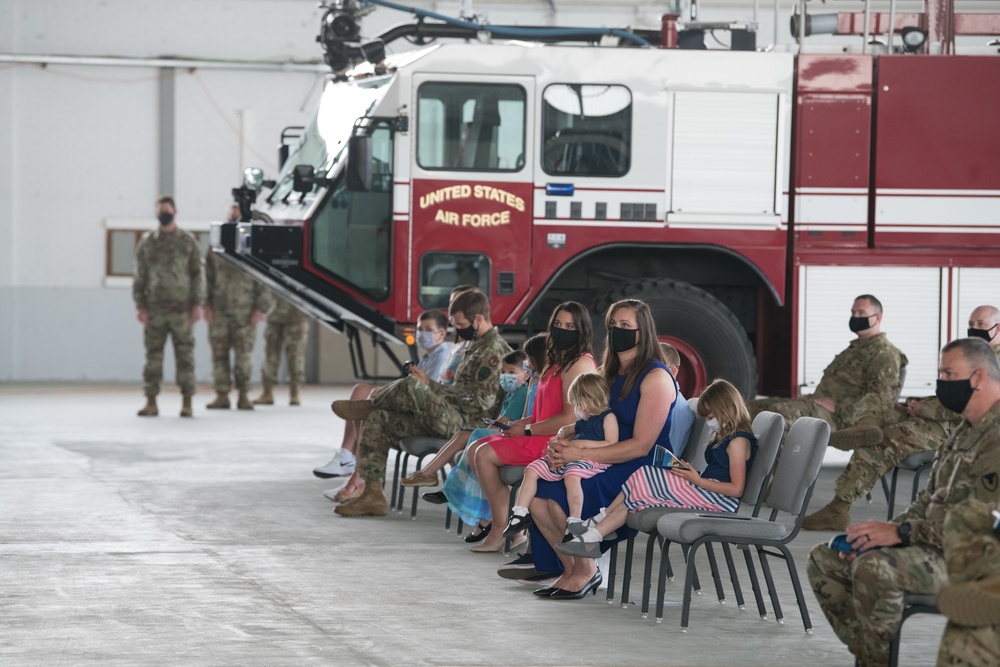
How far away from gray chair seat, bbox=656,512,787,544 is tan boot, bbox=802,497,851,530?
8.86 ft

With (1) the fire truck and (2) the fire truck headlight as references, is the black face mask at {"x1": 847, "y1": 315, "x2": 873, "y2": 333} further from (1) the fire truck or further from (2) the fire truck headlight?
(2) the fire truck headlight

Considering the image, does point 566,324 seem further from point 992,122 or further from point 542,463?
point 992,122

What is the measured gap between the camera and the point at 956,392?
4.66 metres

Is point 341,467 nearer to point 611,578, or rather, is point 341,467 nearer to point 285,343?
point 611,578

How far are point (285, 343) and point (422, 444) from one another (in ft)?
28.3

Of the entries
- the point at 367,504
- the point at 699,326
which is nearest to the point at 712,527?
the point at 367,504

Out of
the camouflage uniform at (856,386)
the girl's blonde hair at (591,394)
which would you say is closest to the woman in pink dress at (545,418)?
the girl's blonde hair at (591,394)

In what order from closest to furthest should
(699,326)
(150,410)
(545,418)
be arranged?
(545,418)
(699,326)
(150,410)

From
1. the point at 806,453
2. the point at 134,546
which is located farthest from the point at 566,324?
the point at 134,546

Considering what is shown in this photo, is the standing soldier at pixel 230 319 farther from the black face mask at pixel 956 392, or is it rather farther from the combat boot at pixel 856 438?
the black face mask at pixel 956 392

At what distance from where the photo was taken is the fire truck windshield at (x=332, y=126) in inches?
431

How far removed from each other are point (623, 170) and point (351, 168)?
191 cm

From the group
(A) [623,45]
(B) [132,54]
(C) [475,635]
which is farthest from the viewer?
(B) [132,54]

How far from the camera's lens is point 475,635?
18.5 feet
